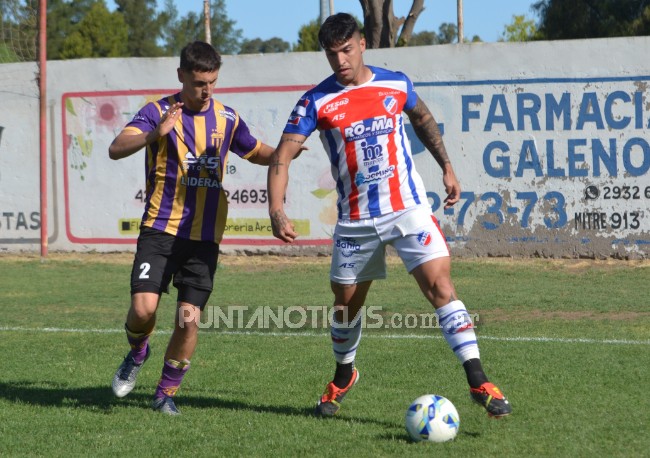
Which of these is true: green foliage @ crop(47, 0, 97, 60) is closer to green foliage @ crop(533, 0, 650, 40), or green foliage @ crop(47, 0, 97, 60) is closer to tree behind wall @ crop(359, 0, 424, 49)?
green foliage @ crop(533, 0, 650, 40)

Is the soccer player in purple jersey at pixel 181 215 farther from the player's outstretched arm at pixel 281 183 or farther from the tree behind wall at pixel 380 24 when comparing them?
the tree behind wall at pixel 380 24

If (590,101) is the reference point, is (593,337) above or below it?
below

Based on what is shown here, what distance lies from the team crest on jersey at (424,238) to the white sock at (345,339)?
632 mm

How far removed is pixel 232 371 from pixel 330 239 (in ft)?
23.1

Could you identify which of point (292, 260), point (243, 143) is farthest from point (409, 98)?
point (292, 260)

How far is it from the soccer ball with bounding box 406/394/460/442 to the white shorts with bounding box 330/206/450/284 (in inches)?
30.5

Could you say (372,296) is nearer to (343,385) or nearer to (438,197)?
(438,197)

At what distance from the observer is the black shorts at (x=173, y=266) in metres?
5.66

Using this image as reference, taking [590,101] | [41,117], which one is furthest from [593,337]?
[41,117]

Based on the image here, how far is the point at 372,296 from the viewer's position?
10430mm

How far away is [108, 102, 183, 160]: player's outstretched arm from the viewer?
17.7 feet

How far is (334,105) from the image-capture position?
534 centimetres

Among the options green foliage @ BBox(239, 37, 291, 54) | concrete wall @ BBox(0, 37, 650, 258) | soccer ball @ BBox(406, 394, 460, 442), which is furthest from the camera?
green foliage @ BBox(239, 37, 291, 54)

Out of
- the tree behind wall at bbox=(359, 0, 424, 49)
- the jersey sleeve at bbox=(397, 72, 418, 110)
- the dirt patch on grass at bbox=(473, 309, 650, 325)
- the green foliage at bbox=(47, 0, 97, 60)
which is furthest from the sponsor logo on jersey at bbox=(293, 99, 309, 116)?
the green foliage at bbox=(47, 0, 97, 60)
